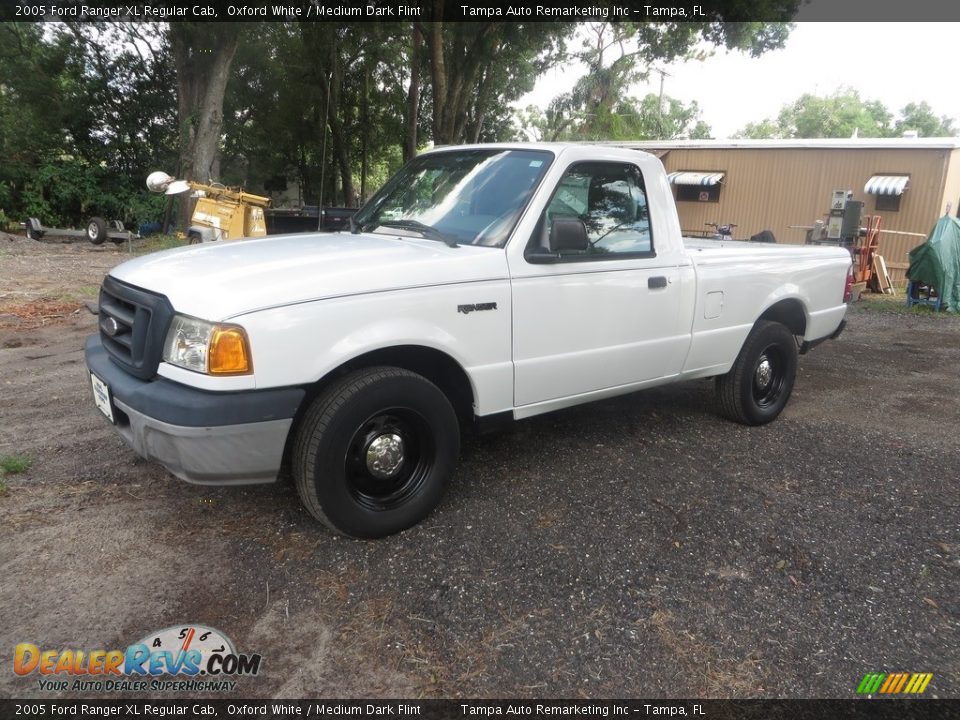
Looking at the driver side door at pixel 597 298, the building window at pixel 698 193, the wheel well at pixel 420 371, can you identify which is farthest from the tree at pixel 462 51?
the wheel well at pixel 420 371

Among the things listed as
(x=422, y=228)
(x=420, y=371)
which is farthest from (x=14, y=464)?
(x=422, y=228)

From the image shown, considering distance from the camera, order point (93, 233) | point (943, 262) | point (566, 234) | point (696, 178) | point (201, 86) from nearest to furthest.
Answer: point (566, 234) → point (943, 262) → point (93, 233) → point (201, 86) → point (696, 178)

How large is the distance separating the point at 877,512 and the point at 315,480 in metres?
2.98

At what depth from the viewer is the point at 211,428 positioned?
2738 mm

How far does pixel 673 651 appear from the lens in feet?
8.59

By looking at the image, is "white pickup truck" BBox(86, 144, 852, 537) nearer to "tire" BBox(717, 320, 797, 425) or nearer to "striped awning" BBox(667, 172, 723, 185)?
"tire" BBox(717, 320, 797, 425)

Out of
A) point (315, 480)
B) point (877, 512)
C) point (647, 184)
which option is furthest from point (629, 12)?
point (315, 480)

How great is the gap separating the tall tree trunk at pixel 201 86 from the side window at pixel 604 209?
13.1 m

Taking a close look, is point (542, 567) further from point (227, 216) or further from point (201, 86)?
point (201, 86)

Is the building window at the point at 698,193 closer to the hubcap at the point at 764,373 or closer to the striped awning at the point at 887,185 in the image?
the striped awning at the point at 887,185

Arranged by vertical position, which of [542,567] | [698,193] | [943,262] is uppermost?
[698,193]

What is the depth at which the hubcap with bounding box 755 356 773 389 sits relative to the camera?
5.16 meters

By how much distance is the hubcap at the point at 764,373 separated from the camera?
5164 millimetres

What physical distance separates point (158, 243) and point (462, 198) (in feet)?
44.0
